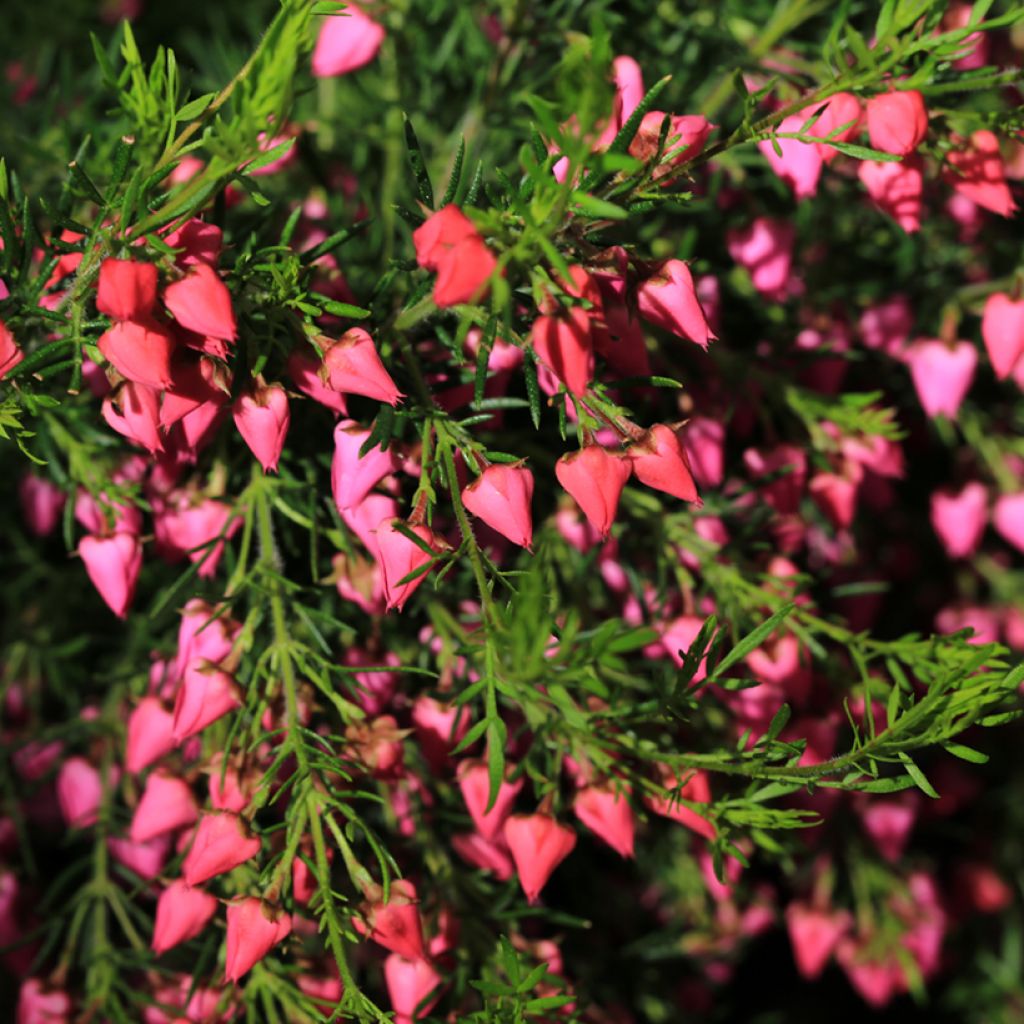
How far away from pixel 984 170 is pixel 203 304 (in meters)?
0.52

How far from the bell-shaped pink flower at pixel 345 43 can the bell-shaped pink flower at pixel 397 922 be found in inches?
26.2

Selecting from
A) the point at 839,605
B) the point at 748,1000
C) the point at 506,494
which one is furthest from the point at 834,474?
the point at 748,1000

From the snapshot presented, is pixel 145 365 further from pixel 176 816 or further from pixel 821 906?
pixel 821 906

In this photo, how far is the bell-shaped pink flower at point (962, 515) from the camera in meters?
1.08

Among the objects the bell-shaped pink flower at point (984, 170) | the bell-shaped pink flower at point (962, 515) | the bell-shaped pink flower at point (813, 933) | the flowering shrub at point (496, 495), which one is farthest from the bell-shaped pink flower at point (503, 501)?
the bell-shaped pink flower at point (813, 933)


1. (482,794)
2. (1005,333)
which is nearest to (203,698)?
(482,794)

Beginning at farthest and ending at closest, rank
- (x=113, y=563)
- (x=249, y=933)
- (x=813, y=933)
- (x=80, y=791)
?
(x=813, y=933) < (x=80, y=791) < (x=113, y=563) < (x=249, y=933)

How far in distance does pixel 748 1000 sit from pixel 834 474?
0.90m

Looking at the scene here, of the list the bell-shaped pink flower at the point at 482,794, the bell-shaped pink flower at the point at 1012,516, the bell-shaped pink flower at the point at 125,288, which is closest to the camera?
the bell-shaped pink flower at the point at 125,288

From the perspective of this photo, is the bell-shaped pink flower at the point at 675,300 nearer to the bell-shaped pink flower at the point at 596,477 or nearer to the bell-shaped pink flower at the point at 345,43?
the bell-shaped pink flower at the point at 596,477

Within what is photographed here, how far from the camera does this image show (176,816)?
0.80 m

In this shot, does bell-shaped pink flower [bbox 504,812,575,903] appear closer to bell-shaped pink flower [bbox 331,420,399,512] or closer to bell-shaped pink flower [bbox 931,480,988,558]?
bell-shaped pink flower [bbox 331,420,399,512]

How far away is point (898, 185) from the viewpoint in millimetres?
746

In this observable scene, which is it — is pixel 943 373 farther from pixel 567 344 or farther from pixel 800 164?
pixel 567 344
